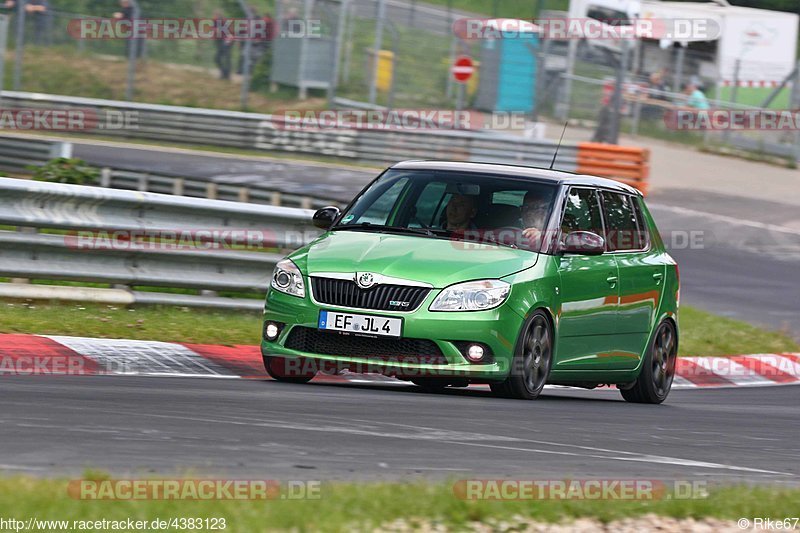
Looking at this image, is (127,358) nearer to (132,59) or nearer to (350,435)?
(350,435)

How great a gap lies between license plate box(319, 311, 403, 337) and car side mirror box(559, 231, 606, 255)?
1.51 meters

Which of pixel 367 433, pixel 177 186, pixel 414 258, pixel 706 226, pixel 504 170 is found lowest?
pixel 706 226

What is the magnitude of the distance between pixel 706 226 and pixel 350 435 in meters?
18.4

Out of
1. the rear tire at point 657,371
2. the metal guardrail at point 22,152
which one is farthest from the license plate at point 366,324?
the metal guardrail at point 22,152

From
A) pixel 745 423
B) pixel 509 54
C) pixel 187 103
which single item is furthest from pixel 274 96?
pixel 745 423

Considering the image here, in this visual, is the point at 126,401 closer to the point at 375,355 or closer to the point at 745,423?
the point at 375,355

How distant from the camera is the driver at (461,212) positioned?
31.6 feet

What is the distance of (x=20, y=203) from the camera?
1142 centimetres

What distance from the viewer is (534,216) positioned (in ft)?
32.1

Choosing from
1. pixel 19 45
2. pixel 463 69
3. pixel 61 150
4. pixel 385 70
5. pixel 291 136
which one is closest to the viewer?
pixel 61 150

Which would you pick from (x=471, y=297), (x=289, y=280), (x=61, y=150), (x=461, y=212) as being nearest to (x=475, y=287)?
(x=471, y=297)

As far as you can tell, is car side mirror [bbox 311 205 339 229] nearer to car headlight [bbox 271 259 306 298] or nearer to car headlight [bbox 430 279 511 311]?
car headlight [bbox 271 259 306 298]

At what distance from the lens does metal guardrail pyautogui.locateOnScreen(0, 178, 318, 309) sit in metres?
11.4

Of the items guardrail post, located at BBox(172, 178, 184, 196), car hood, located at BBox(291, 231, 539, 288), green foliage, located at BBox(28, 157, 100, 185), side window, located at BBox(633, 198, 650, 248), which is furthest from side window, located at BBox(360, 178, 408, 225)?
guardrail post, located at BBox(172, 178, 184, 196)
